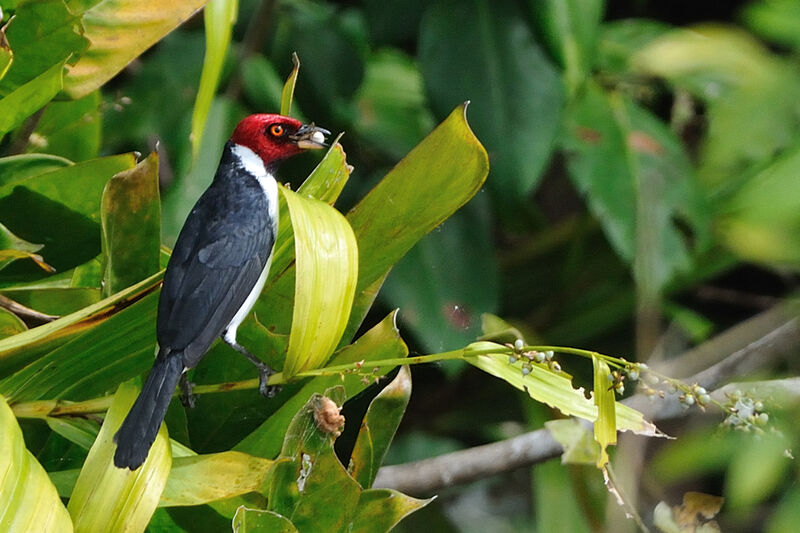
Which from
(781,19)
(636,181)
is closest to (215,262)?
(781,19)

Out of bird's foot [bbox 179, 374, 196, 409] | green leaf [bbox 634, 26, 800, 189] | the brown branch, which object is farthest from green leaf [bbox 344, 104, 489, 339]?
green leaf [bbox 634, 26, 800, 189]

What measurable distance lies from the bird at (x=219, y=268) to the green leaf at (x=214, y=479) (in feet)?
0.28

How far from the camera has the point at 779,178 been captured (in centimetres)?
170

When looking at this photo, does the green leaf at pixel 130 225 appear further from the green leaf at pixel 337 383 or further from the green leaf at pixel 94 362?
the green leaf at pixel 337 383

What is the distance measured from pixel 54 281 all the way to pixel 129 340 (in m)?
0.29

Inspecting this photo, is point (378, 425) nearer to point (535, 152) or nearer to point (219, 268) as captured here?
point (219, 268)

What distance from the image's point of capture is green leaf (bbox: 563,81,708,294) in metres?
2.16

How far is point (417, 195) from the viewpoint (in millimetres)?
963

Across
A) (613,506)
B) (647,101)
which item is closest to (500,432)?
(613,506)

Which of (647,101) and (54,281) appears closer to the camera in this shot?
(54,281)

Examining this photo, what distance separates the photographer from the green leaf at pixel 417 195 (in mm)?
921

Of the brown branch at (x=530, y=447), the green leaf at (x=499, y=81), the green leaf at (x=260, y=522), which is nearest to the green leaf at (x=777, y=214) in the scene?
the brown branch at (x=530, y=447)

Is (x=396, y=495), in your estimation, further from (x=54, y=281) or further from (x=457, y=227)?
(x=457, y=227)

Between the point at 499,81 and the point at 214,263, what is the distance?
4.47ft
